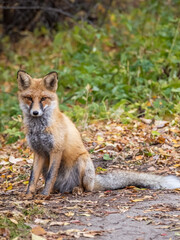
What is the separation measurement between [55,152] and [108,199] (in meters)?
1.03

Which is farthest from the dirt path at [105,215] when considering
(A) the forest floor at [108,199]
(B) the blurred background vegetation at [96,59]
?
(B) the blurred background vegetation at [96,59]

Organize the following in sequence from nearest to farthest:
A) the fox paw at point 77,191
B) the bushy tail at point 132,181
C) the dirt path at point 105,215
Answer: the dirt path at point 105,215 → the bushy tail at point 132,181 → the fox paw at point 77,191

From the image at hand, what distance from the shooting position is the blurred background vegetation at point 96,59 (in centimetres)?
921

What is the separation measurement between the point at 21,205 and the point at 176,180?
229cm

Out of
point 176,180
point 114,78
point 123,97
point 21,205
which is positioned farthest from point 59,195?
point 114,78

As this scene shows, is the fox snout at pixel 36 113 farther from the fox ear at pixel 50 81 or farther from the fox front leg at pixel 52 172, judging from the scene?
the fox front leg at pixel 52 172

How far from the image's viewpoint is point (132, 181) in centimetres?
591

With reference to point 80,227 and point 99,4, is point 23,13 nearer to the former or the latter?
point 99,4

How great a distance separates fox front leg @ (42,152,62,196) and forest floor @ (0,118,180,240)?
0.15 metres

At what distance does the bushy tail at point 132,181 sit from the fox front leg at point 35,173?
890 millimetres

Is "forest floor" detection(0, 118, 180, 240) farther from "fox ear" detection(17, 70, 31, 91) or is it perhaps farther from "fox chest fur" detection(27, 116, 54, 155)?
"fox ear" detection(17, 70, 31, 91)

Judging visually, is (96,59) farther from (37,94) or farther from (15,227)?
(15,227)

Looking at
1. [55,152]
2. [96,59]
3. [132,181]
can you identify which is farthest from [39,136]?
[96,59]

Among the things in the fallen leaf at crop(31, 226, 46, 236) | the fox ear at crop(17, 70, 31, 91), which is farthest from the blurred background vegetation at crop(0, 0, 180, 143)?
the fallen leaf at crop(31, 226, 46, 236)
